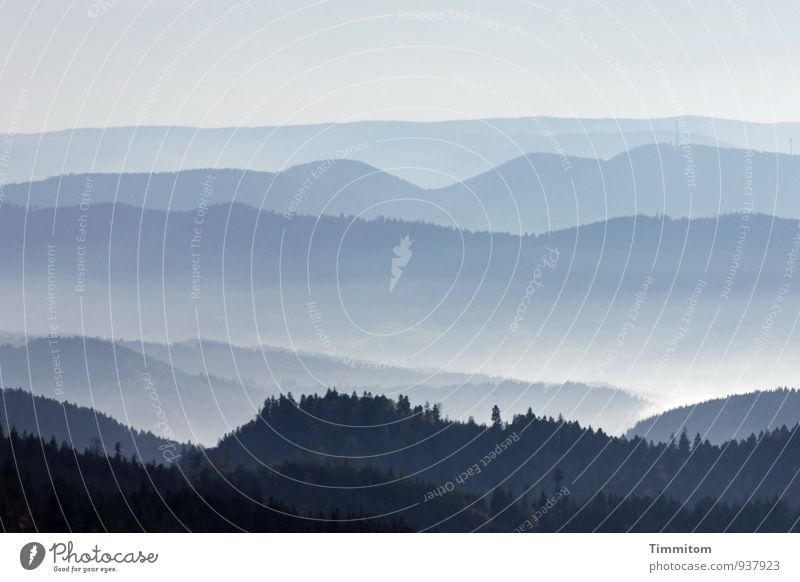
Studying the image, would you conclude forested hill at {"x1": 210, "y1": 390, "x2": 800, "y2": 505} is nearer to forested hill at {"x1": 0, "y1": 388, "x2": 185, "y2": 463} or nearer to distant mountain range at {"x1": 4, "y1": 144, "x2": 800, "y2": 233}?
forested hill at {"x1": 0, "y1": 388, "x2": 185, "y2": 463}

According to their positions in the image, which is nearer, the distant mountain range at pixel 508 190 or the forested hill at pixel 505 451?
the forested hill at pixel 505 451

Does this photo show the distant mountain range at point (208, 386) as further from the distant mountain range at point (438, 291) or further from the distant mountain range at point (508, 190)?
the distant mountain range at point (508, 190)

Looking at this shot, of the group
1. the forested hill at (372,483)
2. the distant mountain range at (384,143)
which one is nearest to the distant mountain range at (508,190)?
the distant mountain range at (384,143)

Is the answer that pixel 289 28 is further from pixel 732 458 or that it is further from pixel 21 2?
pixel 732 458

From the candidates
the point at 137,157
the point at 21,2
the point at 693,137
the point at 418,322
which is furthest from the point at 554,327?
the point at 21,2

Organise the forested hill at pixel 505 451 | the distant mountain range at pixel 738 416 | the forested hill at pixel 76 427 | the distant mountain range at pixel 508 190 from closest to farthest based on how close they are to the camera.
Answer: the forested hill at pixel 76 427
the forested hill at pixel 505 451
the distant mountain range at pixel 508 190
the distant mountain range at pixel 738 416

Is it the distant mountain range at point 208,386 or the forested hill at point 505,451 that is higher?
the distant mountain range at point 208,386

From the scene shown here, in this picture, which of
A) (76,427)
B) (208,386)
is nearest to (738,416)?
(208,386)

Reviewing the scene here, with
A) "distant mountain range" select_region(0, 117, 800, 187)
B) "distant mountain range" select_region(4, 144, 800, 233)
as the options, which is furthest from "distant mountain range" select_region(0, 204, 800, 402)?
"distant mountain range" select_region(0, 117, 800, 187)
